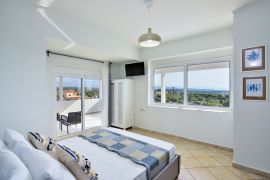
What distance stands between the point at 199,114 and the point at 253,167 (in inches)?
59.1

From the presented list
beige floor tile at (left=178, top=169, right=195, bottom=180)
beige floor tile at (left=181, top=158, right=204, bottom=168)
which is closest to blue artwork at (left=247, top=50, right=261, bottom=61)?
beige floor tile at (left=181, top=158, right=204, bottom=168)

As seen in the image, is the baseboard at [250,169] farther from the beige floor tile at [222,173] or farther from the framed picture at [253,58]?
the framed picture at [253,58]

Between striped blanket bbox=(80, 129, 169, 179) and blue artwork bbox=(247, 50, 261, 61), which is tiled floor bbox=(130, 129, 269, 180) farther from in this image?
blue artwork bbox=(247, 50, 261, 61)

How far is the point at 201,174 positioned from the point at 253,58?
2030mm

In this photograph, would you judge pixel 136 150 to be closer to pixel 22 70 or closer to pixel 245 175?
pixel 245 175

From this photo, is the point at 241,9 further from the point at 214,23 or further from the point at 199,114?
the point at 199,114

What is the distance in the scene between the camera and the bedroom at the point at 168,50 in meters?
2.21

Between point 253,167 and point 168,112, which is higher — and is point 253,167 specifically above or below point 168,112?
below

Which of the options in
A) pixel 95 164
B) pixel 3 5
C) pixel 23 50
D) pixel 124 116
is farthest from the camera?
pixel 124 116

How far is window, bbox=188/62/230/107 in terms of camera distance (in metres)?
3.50

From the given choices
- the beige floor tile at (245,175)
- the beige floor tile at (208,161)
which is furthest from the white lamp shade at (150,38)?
the beige floor tile at (245,175)

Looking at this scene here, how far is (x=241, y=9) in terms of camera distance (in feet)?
7.94

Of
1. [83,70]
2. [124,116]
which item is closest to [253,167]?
[124,116]

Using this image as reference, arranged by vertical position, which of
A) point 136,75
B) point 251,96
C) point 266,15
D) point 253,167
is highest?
point 266,15
